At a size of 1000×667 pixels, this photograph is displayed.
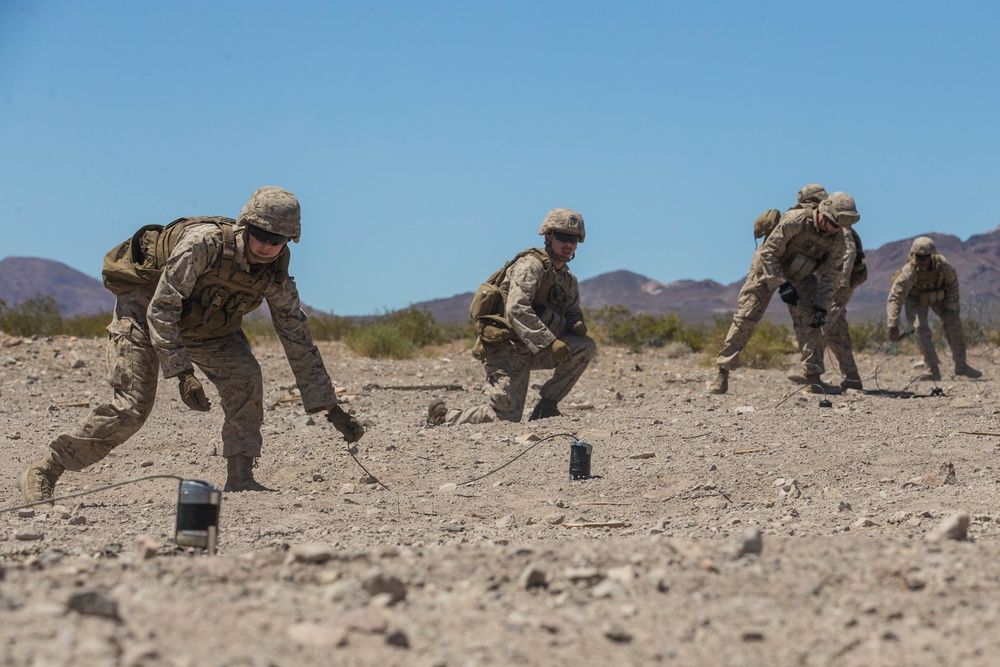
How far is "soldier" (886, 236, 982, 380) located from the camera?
14312 millimetres

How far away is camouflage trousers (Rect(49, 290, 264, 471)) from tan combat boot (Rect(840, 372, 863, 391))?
7.57 meters

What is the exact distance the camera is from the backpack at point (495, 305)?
9.34m

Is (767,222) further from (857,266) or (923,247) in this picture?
(923,247)

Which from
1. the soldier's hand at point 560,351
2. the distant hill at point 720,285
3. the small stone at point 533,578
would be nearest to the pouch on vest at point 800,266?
the soldier's hand at point 560,351

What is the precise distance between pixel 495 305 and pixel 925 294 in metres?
7.43

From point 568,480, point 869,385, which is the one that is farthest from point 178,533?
point 869,385

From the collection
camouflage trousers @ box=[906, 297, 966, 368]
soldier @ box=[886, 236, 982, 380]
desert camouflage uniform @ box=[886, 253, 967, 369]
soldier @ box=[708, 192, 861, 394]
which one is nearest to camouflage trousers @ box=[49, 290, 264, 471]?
soldier @ box=[708, 192, 861, 394]

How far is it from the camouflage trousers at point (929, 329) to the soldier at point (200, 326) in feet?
32.3

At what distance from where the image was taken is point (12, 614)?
292 centimetres

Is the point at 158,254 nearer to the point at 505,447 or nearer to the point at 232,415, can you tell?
the point at 232,415

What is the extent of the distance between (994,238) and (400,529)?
18456 cm

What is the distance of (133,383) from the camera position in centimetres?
630

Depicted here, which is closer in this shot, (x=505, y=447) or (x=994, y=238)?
(x=505, y=447)

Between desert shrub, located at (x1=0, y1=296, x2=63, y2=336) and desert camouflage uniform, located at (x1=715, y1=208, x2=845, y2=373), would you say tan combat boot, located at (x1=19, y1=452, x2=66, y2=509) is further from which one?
desert shrub, located at (x1=0, y1=296, x2=63, y2=336)
